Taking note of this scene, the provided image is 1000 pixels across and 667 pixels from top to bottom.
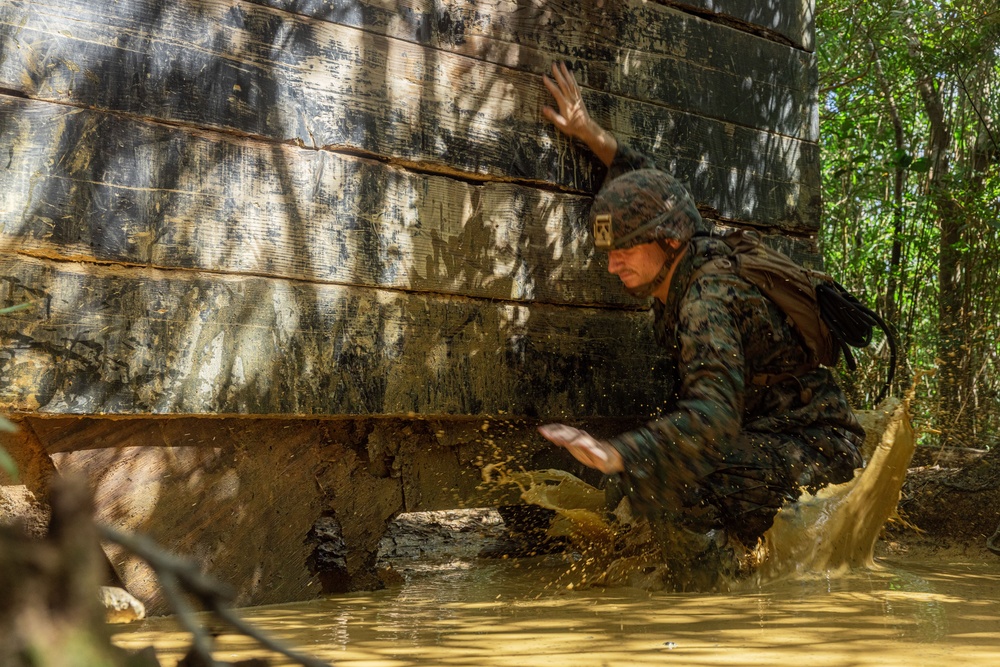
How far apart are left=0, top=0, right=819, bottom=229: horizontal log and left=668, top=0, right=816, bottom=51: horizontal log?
0.41 metres

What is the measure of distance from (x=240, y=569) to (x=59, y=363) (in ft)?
3.22

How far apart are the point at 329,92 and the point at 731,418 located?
178 centimetres

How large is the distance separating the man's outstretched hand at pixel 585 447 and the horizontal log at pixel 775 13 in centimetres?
227

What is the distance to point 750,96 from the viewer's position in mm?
4348

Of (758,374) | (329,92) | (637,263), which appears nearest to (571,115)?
(637,263)

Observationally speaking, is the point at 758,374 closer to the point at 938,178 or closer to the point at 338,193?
the point at 338,193

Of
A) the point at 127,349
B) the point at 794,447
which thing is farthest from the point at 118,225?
the point at 794,447

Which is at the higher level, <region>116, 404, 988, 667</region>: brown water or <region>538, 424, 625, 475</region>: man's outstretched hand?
<region>538, 424, 625, 475</region>: man's outstretched hand

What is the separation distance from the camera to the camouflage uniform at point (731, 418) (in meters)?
3.03

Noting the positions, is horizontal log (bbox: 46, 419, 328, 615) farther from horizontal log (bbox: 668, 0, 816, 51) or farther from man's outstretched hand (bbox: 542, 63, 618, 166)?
horizontal log (bbox: 668, 0, 816, 51)

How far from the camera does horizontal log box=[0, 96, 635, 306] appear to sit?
106 inches

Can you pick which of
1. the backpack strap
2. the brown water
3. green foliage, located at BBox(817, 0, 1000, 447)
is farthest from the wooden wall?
green foliage, located at BBox(817, 0, 1000, 447)

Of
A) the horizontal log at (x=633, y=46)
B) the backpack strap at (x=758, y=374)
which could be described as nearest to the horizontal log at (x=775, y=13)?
the horizontal log at (x=633, y=46)

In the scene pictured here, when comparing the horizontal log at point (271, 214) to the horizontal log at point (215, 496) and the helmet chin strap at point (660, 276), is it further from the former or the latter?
the horizontal log at point (215, 496)
